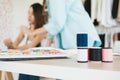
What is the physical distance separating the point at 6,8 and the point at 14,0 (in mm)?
127

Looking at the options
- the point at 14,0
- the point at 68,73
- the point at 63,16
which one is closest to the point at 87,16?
the point at 63,16

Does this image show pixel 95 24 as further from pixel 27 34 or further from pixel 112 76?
pixel 112 76

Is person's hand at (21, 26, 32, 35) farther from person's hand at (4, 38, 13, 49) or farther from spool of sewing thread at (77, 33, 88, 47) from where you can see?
spool of sewing thread at (77, 33, 88, 47)

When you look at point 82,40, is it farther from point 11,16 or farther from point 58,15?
point 11,16

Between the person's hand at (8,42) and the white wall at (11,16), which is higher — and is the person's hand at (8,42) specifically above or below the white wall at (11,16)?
below

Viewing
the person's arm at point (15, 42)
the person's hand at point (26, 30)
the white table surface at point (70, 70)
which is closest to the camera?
the white table surface at point (70, 70)

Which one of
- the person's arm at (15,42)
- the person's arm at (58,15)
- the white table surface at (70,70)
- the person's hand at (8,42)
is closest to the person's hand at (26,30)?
the person's arm at (15,42)

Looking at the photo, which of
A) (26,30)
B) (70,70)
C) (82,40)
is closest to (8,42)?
(26,30)

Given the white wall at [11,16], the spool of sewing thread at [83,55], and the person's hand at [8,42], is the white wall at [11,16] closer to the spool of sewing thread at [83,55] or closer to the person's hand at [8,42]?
the person's hand at [8,42]

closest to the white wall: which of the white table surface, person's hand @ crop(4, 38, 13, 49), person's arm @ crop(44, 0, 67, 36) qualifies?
person's hand @ crop(4, 38, 13, 49)

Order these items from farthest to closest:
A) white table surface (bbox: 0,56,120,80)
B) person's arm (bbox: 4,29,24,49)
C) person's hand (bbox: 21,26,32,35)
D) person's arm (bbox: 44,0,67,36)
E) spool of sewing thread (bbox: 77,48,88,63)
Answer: person's arm (bbox: 4,29,24,49), person's hand (bbox: 21,26,32,35), person's arm (bbox: 44,0,67,36), spool of sewing thread (bbox: 77,48,88,63), white table surface (bbox: 0,56,120,80)

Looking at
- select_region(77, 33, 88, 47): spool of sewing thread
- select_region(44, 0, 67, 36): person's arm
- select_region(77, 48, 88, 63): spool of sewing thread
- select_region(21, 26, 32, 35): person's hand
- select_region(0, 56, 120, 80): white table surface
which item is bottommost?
select_region(0, 56, 120, 80): white table surface

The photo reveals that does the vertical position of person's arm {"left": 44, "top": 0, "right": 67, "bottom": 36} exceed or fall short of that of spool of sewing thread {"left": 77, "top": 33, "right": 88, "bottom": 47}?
it exceeds it

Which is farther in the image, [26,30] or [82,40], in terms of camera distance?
[26,30]
